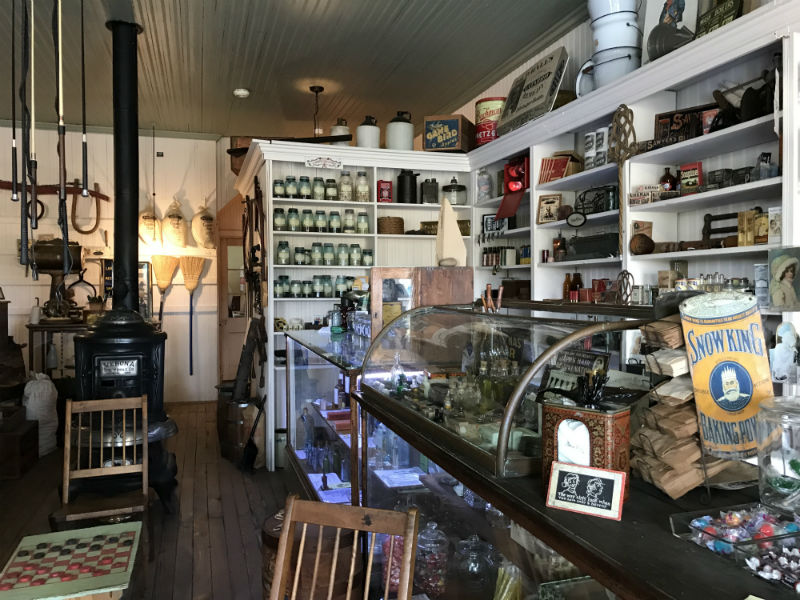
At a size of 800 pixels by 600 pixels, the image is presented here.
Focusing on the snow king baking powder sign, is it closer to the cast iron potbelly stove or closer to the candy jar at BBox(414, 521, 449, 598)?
the candy jar at BBox(414, 521, 449, 598)

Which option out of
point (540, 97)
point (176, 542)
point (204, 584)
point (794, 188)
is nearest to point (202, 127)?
point (540, 97)

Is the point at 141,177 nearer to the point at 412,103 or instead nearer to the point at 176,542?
the point at 412,103

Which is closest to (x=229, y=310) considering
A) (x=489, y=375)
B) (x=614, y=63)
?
(x=614, y=63)

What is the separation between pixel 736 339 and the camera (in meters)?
1.18

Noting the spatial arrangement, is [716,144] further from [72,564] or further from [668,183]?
[72,564]

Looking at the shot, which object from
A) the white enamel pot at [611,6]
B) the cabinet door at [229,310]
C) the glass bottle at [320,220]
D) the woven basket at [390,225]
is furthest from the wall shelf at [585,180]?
the cabinet door at [229,310]

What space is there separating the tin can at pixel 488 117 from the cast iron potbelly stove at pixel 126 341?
9.34 ft

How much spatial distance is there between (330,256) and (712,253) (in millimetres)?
3244

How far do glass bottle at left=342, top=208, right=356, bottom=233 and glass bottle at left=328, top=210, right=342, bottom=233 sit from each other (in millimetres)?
46

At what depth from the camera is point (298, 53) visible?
533cm

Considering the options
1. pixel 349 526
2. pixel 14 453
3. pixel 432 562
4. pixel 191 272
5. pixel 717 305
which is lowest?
pixel 14 453

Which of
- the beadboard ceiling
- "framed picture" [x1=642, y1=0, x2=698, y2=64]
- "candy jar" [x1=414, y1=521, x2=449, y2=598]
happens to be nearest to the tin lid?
"candy jar" [x1=414, y1=521, x2=449, y2=598]

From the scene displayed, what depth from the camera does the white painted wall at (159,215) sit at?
714cm

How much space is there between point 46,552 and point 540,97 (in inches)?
160
